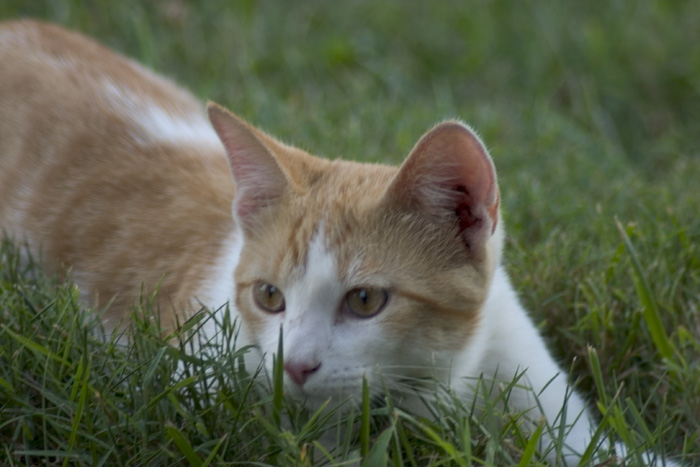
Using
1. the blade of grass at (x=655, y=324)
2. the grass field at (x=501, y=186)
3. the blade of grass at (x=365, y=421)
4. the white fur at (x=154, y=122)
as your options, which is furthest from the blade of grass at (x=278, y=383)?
the white fur at (x=154, y=122)

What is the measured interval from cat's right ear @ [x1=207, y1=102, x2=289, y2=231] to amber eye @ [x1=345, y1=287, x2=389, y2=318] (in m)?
0.40

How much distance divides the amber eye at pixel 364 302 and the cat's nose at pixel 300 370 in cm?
17

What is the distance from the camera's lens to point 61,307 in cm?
→ 225

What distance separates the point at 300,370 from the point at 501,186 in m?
1.83

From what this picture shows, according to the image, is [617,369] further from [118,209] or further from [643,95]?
[643,95]

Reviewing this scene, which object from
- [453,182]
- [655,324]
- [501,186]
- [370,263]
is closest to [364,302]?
[370,263]

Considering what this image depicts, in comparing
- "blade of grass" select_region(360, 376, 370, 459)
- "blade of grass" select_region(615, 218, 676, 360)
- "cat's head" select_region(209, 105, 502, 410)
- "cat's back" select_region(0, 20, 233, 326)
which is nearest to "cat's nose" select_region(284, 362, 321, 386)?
"cat's head" select_region(209, 105, 502, 410)

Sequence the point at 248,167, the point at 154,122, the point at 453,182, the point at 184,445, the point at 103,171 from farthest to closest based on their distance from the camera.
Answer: the point at 154,122, the point at 103,171, the point at 248,167, the point at 453,182, the point at 184,445

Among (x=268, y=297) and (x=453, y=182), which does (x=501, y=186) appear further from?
(x=268, y=297)

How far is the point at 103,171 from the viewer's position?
305cm

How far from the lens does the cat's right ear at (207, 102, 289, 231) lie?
2293 mm

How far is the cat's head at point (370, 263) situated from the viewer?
2.04 metres

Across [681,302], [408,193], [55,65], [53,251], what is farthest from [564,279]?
[55,65]

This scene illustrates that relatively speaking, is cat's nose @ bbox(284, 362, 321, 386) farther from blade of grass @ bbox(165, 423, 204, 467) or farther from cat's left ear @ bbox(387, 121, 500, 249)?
cat's left ear @ bbox(387, 121, 500, 249)
